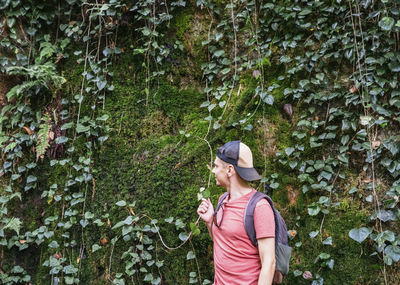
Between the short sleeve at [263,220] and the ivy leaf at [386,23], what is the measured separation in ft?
7.22

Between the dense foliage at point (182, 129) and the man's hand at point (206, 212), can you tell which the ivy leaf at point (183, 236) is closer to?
the dense foliage at point (182, 129)

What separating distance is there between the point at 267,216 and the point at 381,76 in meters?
2.03

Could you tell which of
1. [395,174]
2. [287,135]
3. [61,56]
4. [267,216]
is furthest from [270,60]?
[61,56]

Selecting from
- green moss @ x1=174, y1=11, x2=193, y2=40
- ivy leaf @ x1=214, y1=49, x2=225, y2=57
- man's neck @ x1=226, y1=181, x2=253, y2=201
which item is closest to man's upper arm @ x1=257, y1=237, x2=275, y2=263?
man's neck @ x1=226, y1=181, x2=253, y2=201

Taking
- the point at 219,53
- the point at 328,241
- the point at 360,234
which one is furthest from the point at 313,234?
the point at 219,53

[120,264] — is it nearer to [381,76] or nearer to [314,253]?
[314,253]

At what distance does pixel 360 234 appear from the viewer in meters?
2.73

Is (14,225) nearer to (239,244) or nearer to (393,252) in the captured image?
(239,244)

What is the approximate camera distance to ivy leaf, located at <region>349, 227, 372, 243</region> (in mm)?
2711

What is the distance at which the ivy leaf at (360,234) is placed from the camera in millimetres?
2711

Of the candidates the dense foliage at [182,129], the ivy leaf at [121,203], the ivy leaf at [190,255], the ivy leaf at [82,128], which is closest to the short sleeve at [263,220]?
the dense foliage at [182,129]

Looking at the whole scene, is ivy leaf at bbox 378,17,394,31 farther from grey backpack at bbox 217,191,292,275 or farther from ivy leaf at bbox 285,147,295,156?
grey backpack at bbox 217,191,292,275

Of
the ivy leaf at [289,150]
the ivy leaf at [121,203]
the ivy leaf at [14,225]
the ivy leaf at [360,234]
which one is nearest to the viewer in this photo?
the ivy leaf at [360,234]

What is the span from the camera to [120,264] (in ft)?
11.7
